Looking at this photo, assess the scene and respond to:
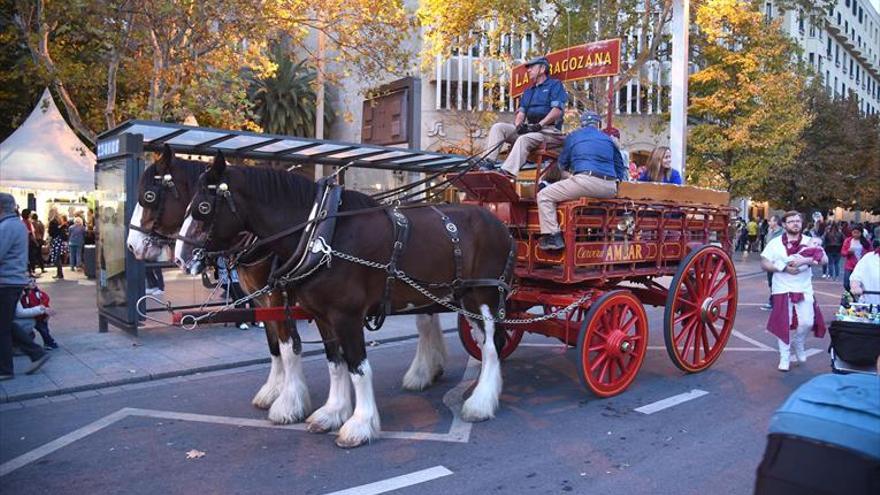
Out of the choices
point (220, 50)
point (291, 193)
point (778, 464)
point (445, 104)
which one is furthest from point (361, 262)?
point (445, 104)

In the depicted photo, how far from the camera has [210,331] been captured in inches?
387

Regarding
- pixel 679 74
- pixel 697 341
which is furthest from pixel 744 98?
pixel 697 341

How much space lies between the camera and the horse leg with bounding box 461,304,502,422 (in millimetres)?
5457

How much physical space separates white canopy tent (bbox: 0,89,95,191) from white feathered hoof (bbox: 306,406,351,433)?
1287cm

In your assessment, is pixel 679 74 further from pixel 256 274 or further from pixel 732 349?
pixel 256 274

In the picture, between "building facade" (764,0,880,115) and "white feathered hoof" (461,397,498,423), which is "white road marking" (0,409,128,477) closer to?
"white feathered hoof" (461,397,498,423)

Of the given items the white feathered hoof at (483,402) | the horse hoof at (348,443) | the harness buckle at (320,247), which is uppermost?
the harness buckle at (320,247)

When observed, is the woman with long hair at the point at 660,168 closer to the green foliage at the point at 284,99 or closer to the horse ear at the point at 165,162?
the horse ear at the point at 165,162

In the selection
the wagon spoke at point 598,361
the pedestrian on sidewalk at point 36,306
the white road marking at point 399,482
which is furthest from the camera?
the pedestrian on sidewalk at point 36,306

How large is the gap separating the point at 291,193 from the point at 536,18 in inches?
636

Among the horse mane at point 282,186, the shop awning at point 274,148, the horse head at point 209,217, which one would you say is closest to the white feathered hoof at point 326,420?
the horse head at point 209,217

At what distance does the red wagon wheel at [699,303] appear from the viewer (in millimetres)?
6711

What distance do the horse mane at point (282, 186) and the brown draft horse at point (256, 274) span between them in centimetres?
38

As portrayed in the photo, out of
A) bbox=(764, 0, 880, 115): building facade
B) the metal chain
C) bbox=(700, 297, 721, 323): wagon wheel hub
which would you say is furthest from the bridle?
bbox=(764, 0, 880, 115): building facade
